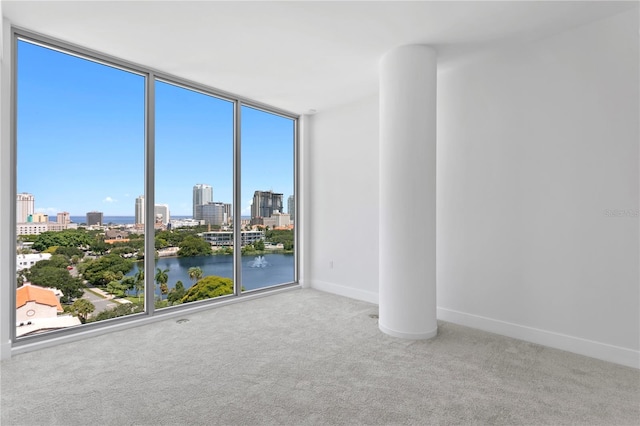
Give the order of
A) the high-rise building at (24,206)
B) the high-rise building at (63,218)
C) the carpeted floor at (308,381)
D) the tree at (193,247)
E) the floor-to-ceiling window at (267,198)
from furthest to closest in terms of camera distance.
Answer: the floor-to-ceiling window at (267,198) < the tree at (193,247) < the high-rise building at (63,218) < the high-rise building at (24,206) < the carpeted floor at (308,381)

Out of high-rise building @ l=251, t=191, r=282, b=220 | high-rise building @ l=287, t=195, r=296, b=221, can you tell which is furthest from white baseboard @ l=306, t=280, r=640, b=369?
high-rise building @ l=251, t=191, r=282, b=220

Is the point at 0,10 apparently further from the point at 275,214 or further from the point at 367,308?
the point at 367,308

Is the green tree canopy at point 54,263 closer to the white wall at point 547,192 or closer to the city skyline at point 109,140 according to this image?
the city skyline at point 109,140

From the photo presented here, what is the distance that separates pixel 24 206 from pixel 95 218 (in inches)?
21.7

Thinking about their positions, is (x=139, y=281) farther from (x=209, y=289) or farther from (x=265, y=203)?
(x=265, y=203)

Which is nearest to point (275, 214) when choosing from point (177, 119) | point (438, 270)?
point (177, 119)

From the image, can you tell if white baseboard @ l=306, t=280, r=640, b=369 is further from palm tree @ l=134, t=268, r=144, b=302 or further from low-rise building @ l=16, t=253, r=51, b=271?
low-rise building @ l=16, t=253, r=51, b=271

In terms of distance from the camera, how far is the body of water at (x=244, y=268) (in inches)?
154

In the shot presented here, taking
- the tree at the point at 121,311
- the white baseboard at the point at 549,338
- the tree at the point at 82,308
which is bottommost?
the white baseboard at the point at 549,338

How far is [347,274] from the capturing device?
475 cm

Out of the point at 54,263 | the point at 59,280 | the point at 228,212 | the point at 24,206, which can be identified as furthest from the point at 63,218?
the point at 228,212

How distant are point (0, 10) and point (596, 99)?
4803 millimetres

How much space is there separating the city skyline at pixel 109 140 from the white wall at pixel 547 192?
2.86 m

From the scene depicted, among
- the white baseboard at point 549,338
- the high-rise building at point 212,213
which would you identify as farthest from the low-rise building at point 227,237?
the white baseboard at point 549,338
